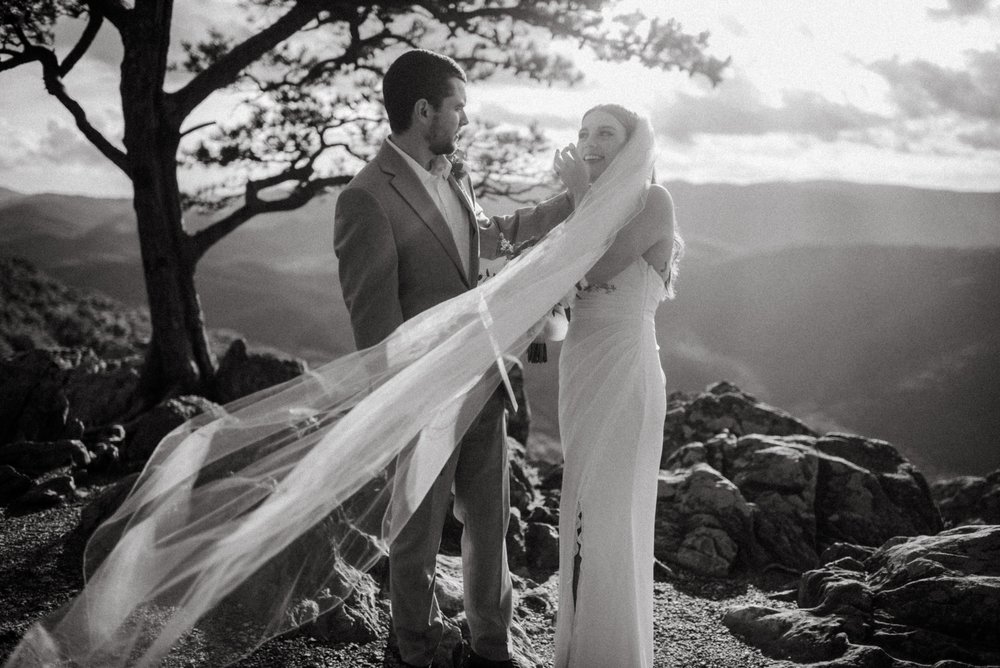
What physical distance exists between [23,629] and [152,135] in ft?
18.7

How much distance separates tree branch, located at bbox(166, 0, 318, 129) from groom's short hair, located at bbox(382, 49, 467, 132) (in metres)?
5.61

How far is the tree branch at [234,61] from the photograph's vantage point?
795 cm

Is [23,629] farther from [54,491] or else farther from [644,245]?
[644,245]

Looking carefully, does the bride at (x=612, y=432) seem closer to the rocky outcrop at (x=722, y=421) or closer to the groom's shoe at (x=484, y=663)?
the groom's shoe at (x=484, y=663)

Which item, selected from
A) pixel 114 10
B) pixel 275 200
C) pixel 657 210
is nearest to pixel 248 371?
pixel 275 200

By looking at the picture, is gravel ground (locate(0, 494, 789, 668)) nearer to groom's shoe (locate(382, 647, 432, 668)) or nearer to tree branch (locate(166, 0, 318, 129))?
groom's shoe (locate(382, 647, 432, 668))

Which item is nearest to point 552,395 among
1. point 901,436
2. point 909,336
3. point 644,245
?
point 901,436

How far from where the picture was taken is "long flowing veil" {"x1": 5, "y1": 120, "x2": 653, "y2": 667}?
2559mm

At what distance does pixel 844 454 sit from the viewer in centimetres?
673

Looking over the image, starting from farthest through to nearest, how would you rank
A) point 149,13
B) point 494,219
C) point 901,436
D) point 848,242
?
1. point 848,242
2. point 901,436
3. point 149,13
4. point 494,219

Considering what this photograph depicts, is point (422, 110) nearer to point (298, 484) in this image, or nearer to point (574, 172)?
point (574, 172)

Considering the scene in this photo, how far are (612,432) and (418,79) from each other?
1.60 meters

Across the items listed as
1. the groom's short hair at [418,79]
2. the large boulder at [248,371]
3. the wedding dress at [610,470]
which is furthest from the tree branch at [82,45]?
the wedding dress at [610,470]

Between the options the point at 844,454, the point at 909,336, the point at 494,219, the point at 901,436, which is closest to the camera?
the point at 494,219
